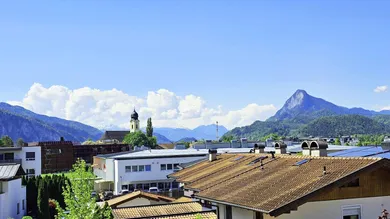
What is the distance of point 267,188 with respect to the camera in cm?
1642

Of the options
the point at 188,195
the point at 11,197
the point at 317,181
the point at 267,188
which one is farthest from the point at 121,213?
the point at 11,197

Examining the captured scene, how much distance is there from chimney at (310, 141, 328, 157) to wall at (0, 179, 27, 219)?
29.5m

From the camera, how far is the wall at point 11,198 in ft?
132

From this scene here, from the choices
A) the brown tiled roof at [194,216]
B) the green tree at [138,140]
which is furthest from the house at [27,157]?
the green tree at [138,140]

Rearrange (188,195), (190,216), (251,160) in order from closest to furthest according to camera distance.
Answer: (190,216)
(251,160)
(188,195)

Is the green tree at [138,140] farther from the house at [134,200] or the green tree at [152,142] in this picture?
the house at [134,200]

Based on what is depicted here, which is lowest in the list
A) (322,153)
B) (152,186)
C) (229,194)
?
(152,186)

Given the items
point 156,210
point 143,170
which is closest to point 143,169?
point 143,170

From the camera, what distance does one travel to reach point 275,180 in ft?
57.1

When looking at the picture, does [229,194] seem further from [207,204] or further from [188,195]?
[188,195]

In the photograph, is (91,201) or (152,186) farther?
(152,186)

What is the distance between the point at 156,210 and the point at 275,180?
1155 centimetres

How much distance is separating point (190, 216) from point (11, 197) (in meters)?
25.0

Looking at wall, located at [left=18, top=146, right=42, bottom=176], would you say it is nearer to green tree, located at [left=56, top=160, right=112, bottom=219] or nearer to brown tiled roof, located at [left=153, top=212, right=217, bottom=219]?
brown tiled roof, located at [left=153, top=212, right=217, bottom=219]
